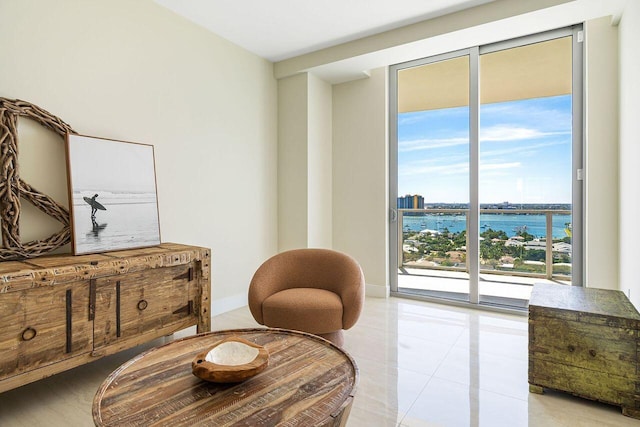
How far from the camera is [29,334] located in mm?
1779

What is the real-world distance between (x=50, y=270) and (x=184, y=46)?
224 centimetres

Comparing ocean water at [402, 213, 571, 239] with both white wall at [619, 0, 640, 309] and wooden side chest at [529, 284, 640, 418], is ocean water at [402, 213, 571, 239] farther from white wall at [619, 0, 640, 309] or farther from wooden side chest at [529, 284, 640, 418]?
wooden side chest at [529, 284, 640, 418]

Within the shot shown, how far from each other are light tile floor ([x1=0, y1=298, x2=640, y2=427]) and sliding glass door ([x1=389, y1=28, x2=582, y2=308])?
81cm

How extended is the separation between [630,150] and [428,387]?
2218mm

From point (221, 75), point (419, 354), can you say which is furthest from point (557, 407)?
point (221, 75)

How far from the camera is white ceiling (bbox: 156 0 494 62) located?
293cm

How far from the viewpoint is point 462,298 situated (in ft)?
12.7

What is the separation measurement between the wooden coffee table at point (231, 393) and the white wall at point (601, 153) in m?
2.79

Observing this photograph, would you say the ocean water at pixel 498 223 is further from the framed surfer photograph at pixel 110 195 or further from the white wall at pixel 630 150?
the framed surfer photograph at pixel 110 195

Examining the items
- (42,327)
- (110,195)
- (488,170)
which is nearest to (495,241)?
(488,170)

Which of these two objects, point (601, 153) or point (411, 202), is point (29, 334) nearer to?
point (411, 202)

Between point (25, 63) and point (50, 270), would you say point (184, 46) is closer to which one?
point (25, 63)

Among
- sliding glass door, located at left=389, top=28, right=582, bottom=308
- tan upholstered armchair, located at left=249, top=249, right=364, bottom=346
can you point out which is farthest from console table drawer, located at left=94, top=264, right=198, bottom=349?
sliding glass door, located at left=389, top=28, right=582, bottom=308

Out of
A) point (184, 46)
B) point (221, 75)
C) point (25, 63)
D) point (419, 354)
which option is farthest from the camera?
point (221, 75)
